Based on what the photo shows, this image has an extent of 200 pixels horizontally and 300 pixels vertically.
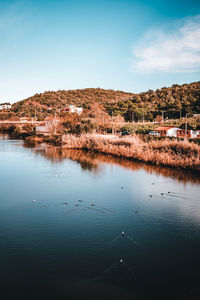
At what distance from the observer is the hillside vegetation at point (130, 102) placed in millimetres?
52594

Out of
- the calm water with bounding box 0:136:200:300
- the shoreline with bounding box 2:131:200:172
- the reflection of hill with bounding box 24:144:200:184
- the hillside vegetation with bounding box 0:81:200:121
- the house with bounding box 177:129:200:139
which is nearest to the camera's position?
the calm water with bounding box 0:136:200:300

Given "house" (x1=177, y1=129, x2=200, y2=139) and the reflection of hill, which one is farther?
"house" (x1=177, y1=129, x2=200, y2=139)

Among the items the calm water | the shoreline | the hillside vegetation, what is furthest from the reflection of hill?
the hillside vegetation

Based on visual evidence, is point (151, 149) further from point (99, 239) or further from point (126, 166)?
point (99, 239)

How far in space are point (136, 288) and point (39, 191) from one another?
276 inches

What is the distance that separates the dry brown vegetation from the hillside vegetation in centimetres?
1509

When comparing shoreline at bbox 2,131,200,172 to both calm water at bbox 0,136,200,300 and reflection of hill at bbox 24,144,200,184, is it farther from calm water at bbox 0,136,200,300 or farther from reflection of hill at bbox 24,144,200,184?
calm water at bbox 0,136,200,300

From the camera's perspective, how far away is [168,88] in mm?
71938

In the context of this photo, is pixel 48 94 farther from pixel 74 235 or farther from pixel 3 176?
pixel 74 235

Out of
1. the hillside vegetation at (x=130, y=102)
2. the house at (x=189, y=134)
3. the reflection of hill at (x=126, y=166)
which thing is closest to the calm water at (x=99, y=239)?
the reflection of hill at (x=126, y=166)

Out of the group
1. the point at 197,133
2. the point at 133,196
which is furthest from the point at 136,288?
the point at 197,133

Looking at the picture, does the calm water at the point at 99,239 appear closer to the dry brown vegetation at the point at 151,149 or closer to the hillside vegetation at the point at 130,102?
the dry brown vegetation at the point at 151,149

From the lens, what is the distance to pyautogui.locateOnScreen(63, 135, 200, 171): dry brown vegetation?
15569 millimetres

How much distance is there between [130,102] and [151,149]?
4787cm
